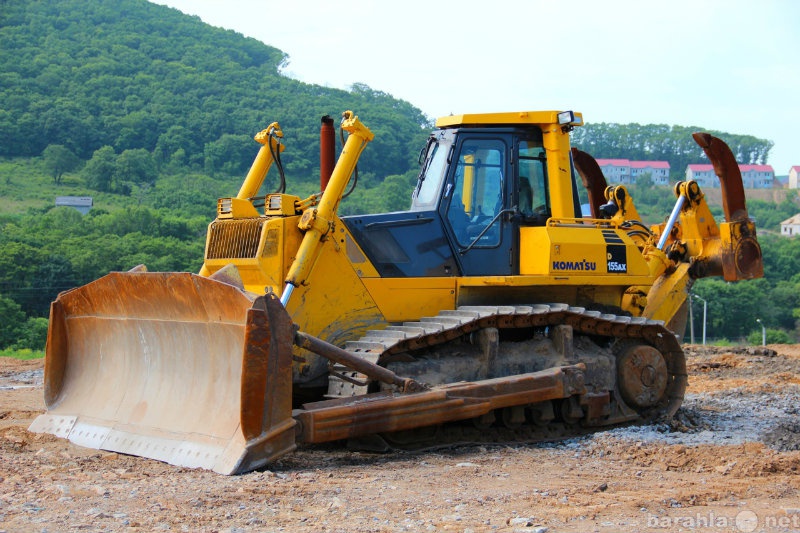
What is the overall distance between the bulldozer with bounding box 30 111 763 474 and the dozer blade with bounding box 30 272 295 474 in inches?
0.7

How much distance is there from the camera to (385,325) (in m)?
8.81

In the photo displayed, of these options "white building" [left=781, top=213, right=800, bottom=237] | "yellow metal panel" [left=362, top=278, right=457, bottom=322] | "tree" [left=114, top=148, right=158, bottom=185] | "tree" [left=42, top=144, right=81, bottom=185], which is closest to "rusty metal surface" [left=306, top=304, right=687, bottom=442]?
"yellow metal panel" [left=362, top=278, right=457, bottom=322]

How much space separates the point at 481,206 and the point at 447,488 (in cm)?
337

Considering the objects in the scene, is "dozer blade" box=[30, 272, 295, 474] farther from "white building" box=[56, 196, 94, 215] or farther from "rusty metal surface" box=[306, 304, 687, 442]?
"white building" box=[56, 196, 94, 215]

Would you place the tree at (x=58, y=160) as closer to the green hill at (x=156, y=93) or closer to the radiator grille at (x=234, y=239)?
the green hill at (x=156, y=93)

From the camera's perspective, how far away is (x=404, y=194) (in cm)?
3853

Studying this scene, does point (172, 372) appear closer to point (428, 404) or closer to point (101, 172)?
point (428, 404)

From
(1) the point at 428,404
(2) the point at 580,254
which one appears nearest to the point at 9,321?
(2) the point at 580,254

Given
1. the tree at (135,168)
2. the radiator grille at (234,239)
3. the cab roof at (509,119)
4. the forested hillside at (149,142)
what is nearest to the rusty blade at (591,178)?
the cab roof at (509,119)

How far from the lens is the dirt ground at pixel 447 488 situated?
18.5 ft

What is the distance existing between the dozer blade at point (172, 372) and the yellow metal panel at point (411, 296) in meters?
1.74

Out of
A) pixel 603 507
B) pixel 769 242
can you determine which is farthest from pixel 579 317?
pixel 769 242

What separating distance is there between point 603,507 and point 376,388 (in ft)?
8.04

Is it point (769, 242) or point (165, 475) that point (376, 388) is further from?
point (769, 242)
